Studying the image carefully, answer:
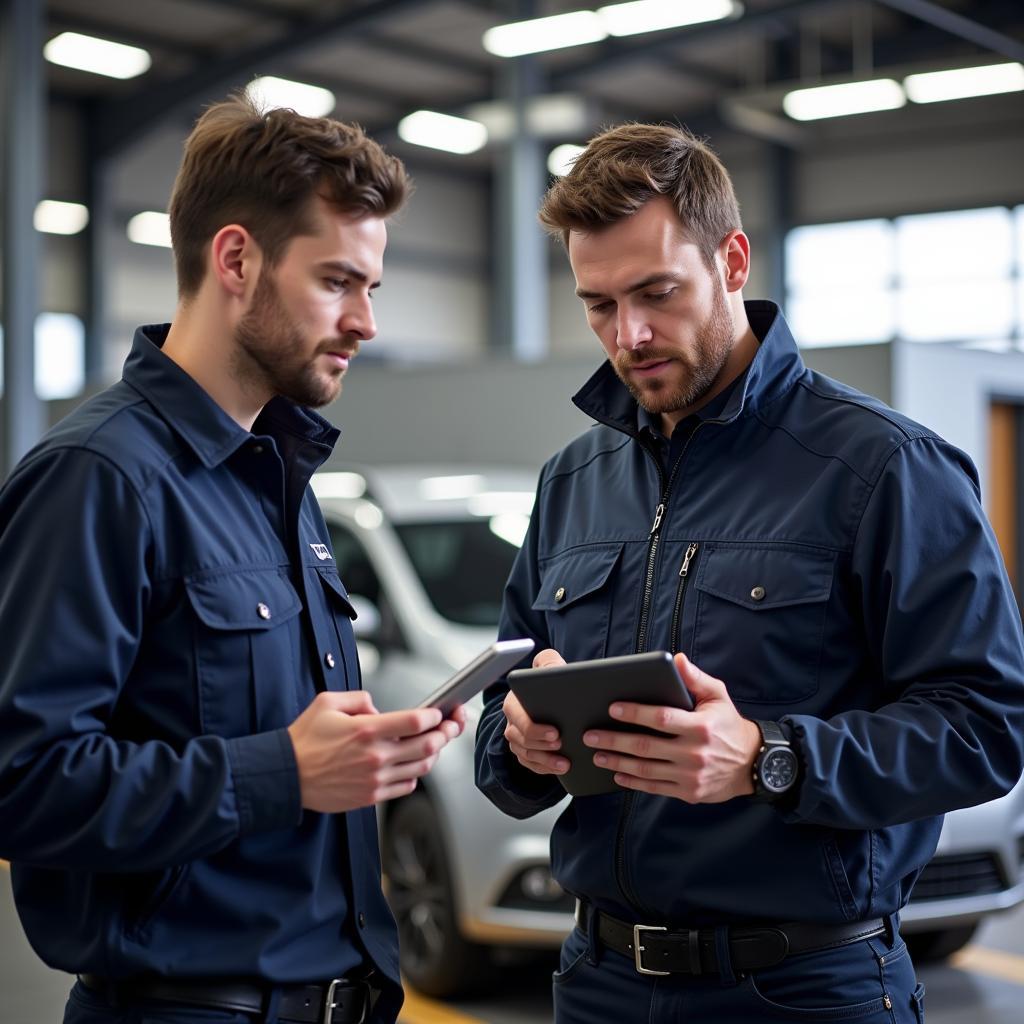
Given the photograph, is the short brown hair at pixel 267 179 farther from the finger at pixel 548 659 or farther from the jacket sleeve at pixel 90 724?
the finger at pixel 548 659

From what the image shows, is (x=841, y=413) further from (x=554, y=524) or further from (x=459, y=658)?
(x=459, y=658)

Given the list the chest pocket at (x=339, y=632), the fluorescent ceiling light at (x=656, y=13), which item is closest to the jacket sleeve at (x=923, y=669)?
Result: the chest pocket at (x=339, y=632)

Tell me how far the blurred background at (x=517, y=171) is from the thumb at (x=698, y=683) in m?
4.47

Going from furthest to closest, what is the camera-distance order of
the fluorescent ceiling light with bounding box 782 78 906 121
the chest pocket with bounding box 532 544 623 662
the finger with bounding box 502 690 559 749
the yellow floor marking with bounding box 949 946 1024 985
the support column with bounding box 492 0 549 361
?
the fluorescent ceiling light with bounding box 782 78 906 121
the support column with bounding box 492 0 549 361
the yellow floor marking with bounding box 949 946 1024 985
the chest pocket with bounding box 532 544 623 662
the finger with bounding box 502 690 559 749

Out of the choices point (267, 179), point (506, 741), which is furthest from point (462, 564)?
point (267, 179)

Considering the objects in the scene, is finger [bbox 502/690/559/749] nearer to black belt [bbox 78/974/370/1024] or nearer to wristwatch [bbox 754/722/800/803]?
wristwatch [bbox 754/722/800/803]

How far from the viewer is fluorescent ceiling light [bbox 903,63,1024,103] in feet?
35.1

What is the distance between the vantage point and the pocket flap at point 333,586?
6.64 feet

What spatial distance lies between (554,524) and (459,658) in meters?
2.25

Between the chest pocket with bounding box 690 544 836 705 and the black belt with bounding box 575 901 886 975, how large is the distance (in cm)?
31

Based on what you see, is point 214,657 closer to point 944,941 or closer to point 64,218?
point 944,941

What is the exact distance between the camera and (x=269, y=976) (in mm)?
1756

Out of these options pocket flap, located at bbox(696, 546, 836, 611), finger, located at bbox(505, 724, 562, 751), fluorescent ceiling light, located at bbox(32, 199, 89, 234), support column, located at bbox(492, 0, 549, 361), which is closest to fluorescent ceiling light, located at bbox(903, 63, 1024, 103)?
support column, located at bbox(492, 0, 549, 361)

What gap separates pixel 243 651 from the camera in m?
1.79
